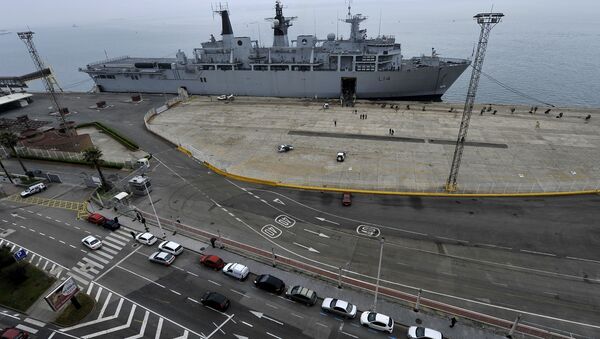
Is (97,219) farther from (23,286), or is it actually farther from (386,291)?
(386,291)

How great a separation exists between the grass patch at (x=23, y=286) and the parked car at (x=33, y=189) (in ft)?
55.4

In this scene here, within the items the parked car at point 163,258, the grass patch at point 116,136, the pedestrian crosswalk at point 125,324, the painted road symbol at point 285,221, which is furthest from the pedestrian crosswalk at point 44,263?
the grass patch at point 116,136

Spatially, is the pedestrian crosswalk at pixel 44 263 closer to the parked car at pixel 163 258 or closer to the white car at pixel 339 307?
the parked car at pixel 163 258

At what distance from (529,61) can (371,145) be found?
390 ft

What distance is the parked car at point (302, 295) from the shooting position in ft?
81.7

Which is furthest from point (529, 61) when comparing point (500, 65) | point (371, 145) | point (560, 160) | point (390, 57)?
point (371, 145)

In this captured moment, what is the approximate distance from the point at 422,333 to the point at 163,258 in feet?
77.3

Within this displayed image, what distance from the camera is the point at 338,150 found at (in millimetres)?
52250

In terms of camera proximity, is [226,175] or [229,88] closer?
→ [226,175]

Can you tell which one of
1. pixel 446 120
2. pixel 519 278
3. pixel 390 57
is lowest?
pixel 519 278

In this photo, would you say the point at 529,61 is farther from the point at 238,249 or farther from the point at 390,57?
the point at 238,249

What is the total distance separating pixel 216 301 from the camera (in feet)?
80.9

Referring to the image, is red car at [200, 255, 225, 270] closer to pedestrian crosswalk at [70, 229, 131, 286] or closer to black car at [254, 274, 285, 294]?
black car at [254, 274, 285, 294]

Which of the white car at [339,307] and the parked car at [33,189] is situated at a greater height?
the parked car at [33,189]
